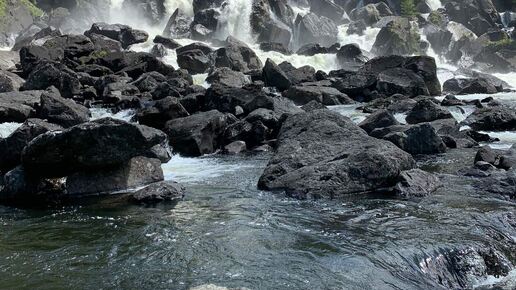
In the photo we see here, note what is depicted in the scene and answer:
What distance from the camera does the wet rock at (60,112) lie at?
20.7 m

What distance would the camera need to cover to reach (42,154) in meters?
12.2

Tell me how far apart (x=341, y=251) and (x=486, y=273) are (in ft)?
7.59

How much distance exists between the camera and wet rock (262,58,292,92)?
34250 mm

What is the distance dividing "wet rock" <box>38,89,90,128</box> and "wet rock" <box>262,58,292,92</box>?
1582 centimetres

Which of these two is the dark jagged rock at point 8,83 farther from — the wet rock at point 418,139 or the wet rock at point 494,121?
the wet rock at point 494,121

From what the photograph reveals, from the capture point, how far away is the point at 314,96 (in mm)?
30516

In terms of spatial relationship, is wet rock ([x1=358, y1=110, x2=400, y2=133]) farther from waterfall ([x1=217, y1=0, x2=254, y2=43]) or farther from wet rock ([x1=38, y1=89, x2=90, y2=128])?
waterfall ([x1=217, y1=0, x2=254, y2=43])

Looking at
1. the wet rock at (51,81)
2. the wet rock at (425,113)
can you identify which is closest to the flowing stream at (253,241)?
the wet rock at (425,113)

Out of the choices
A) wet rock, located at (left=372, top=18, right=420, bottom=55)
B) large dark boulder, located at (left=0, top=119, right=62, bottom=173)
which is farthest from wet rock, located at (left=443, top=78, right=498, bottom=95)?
large dark boulder, located at (left=0, top=119, right=62, bottom=173)

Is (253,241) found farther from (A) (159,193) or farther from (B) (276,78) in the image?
(B) (276,78)

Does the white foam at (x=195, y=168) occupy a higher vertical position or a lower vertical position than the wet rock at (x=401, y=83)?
lower

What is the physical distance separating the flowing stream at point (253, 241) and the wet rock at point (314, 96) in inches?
695

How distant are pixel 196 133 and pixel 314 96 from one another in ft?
42.4

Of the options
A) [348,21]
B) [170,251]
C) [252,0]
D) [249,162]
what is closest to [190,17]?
[252,0]
